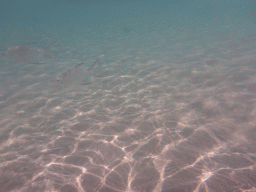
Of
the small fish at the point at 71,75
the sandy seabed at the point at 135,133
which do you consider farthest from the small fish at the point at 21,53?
the sandy seabed at the point at 135,133

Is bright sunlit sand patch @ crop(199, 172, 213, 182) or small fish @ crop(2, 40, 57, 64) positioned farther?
small fish @ crop(2, 40, 57, 64)

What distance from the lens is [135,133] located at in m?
4.46

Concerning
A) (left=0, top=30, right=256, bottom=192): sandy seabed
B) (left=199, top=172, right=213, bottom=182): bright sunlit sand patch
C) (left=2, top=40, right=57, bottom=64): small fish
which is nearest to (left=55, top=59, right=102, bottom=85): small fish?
(left=0, top=30, right=256, bottom=192): sandy seabed

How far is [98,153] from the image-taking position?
3.80m

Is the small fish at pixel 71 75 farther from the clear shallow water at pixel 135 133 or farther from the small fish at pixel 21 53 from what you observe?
the small fish at pixel 21 53

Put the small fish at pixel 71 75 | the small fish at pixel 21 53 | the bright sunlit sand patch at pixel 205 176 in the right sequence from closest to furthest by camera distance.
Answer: the bright sunlit sand patch at pixel 205 176 < the small fish at pixel 71 75 < the small fish at pixel 21 53

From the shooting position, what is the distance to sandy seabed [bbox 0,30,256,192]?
302 centimetres

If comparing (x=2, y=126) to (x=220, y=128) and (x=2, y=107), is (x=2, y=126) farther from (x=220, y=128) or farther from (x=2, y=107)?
(x=220, y=128)

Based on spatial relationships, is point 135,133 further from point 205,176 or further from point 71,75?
point 71,75

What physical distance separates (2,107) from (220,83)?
9.60m

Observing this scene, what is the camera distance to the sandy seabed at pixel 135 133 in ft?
9.92

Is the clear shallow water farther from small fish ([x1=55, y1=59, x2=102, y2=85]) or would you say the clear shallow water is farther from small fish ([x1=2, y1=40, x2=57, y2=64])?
small fish ([x1=2, y1=40, x2=57, y2=64])

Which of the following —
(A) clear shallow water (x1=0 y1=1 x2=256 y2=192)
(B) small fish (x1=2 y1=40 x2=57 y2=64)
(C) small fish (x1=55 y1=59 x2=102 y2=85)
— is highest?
(B) small fish (x1=2 y1=40 x2=57 y2=64)

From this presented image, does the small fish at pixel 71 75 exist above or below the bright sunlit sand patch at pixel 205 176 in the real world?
above
